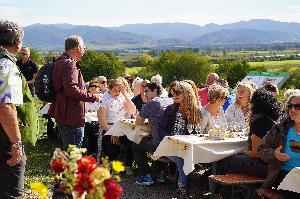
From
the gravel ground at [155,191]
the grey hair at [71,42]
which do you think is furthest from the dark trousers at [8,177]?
the gravel ground at [155,191]

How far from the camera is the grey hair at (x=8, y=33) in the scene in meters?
3.20

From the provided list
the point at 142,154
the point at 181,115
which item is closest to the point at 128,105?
the point at 142,154

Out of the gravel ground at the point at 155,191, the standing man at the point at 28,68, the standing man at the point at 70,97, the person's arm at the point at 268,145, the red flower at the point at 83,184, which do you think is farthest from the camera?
the standing man at the point at 28,68

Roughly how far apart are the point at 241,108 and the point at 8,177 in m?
3.55

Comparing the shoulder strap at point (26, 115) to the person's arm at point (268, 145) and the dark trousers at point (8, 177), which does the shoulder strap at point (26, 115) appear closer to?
the dark trousers at point (8, 177)

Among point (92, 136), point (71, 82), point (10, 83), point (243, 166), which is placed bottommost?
point (92, 136)

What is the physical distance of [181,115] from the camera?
538cm

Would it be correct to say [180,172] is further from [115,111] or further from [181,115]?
[115,111]

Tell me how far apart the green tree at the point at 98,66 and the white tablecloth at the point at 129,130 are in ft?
86.0

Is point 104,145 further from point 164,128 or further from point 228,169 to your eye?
point 228,169

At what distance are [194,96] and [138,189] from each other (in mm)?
1348

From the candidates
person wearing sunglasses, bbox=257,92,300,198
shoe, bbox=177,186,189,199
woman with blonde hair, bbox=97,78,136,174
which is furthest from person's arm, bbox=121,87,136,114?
person wearing sunglasses, bbox=257,92,300,198

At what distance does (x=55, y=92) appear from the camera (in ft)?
15.4

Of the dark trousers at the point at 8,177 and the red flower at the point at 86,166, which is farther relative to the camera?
the dark trousers at the point at 8,177
